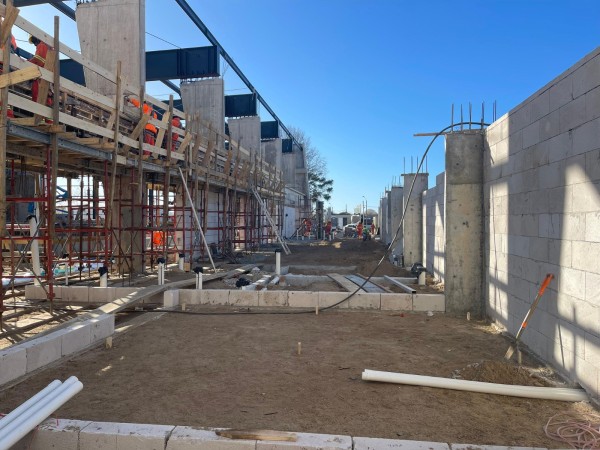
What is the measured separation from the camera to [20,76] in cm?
582

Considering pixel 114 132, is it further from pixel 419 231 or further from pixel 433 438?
pixel 419 231

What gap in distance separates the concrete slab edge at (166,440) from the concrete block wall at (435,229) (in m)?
7.66

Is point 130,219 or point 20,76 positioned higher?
point 20,76

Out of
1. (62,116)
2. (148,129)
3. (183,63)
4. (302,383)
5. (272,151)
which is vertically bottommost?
(302,383)

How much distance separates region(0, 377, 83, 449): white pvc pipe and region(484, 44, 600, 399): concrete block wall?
15.5 ft

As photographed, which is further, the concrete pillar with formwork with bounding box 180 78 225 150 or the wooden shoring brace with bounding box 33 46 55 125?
the concrete pillar with formwork with bounding box 180 78 225 150

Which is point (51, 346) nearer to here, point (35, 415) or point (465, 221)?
point (35, 415)

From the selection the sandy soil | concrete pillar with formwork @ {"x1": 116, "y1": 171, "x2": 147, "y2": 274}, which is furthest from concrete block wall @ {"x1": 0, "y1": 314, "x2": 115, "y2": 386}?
concrete pillar with formwork @ {"x1": 116, "y1": 171, "x2": 147, "y2": 274}

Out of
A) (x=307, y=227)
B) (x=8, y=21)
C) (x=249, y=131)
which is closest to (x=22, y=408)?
(x=8, y=21)

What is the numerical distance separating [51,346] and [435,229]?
31.0ft

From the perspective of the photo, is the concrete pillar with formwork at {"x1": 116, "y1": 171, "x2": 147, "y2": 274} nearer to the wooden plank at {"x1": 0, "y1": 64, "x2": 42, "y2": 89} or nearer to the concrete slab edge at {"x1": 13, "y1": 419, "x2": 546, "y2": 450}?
the wooden plank at {"x1": 0, "y1": 64, "x2": 42, "y2": 89}

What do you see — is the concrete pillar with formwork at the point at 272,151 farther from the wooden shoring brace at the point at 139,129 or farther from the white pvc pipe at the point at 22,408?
the white pvc pipe at the point at 22,408

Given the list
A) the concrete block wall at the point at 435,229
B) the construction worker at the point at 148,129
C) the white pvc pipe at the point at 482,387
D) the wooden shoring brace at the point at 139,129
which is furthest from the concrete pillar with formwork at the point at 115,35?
the white pvc pipe at the point at 482,387

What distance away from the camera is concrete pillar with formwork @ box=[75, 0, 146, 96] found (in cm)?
1134
